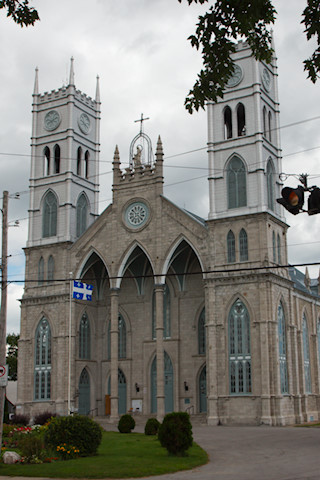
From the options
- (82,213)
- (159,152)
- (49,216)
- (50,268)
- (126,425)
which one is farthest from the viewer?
(82,213)

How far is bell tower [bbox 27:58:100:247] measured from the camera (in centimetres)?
5134

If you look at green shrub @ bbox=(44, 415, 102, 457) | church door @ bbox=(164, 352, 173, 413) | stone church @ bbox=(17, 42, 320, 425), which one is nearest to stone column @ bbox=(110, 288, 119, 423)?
→ stone church @ bbox=(17, 42, 320, 425)

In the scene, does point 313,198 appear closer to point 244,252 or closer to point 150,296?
point 244,252

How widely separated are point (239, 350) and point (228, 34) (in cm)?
3333

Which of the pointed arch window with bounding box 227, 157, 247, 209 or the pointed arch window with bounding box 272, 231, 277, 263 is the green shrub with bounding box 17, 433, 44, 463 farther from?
the pointed arch window with bounding box 227, 157, 247, 209

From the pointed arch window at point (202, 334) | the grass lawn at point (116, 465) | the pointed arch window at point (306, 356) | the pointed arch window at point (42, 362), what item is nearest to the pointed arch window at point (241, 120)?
the pointed arch window at point (202, 334)

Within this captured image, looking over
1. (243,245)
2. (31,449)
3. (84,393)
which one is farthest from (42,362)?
(31,449)

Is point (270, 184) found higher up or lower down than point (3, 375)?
higher up

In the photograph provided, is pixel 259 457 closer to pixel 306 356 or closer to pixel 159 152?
pixel 306 356

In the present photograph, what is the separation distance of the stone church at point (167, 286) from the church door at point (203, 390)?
10 cm

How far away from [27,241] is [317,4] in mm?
44428

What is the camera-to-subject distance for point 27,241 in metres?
52.0

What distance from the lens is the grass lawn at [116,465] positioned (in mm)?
17297

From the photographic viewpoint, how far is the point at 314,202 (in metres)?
11.0
